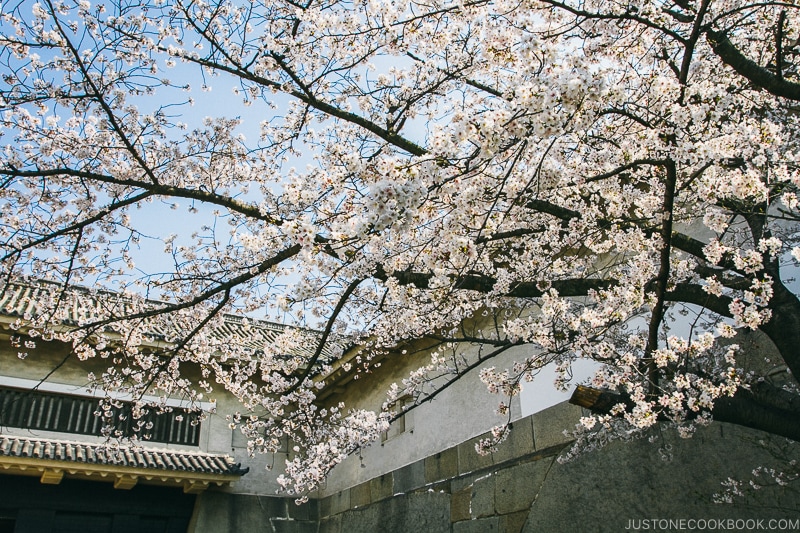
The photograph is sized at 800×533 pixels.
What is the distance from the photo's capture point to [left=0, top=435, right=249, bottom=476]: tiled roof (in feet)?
24.2

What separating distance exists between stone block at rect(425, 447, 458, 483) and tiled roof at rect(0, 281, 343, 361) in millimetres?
1729

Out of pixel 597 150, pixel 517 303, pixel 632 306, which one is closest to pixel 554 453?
pixel 517 303

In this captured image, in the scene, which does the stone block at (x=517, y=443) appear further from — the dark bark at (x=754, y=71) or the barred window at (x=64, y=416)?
the barred window at (x=64, y=416)

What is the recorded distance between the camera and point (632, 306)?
140 inches

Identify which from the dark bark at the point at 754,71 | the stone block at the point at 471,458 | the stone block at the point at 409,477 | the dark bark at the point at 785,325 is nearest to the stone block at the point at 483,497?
the stone block at the point at 471,458

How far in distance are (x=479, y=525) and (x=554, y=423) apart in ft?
4.97

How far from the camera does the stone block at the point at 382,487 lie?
791cm

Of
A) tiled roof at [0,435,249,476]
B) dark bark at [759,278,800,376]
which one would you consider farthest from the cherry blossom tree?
tiled roof at [0,435,249,476]

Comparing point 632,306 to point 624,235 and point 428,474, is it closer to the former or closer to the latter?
point 624,235

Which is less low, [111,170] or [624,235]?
[111,170]

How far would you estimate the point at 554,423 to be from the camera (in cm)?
558

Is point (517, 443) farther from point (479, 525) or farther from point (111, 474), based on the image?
point (111, 474)

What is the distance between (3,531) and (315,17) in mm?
7726

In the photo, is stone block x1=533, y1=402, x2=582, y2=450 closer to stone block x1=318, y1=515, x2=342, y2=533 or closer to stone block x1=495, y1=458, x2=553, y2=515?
stone block x1=495, y1=458, x2=553, y2=515
